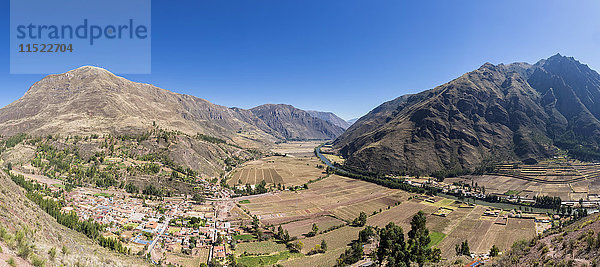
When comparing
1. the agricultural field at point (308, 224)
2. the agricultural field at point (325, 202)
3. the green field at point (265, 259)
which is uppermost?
the agricultural field at point (325, 202)

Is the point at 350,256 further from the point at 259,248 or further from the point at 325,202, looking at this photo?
the point at 325,202

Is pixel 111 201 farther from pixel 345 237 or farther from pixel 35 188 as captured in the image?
pixel 345 237

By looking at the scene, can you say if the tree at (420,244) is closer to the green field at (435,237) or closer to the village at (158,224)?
the green field at (435,237)

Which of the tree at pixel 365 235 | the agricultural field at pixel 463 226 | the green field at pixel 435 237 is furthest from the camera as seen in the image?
the tree at pixel 365 235

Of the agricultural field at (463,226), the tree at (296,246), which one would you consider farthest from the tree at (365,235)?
the tree at (296,246)

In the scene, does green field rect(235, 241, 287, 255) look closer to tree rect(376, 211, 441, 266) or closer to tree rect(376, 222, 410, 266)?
tree rect(376, 222, 410, 266)

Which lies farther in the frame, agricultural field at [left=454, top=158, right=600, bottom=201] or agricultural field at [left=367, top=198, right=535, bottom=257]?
agricultural field at [left=454, top=158, right=600, bottom=201]

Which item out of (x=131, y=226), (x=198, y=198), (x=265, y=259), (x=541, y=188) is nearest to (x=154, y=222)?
(x=131, y=226)

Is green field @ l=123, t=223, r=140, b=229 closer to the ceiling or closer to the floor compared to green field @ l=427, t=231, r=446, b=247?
closer to the ceiling

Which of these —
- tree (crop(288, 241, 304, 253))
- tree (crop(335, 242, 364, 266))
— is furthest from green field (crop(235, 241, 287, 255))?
tree (crop(335, 242, 364, 266))
